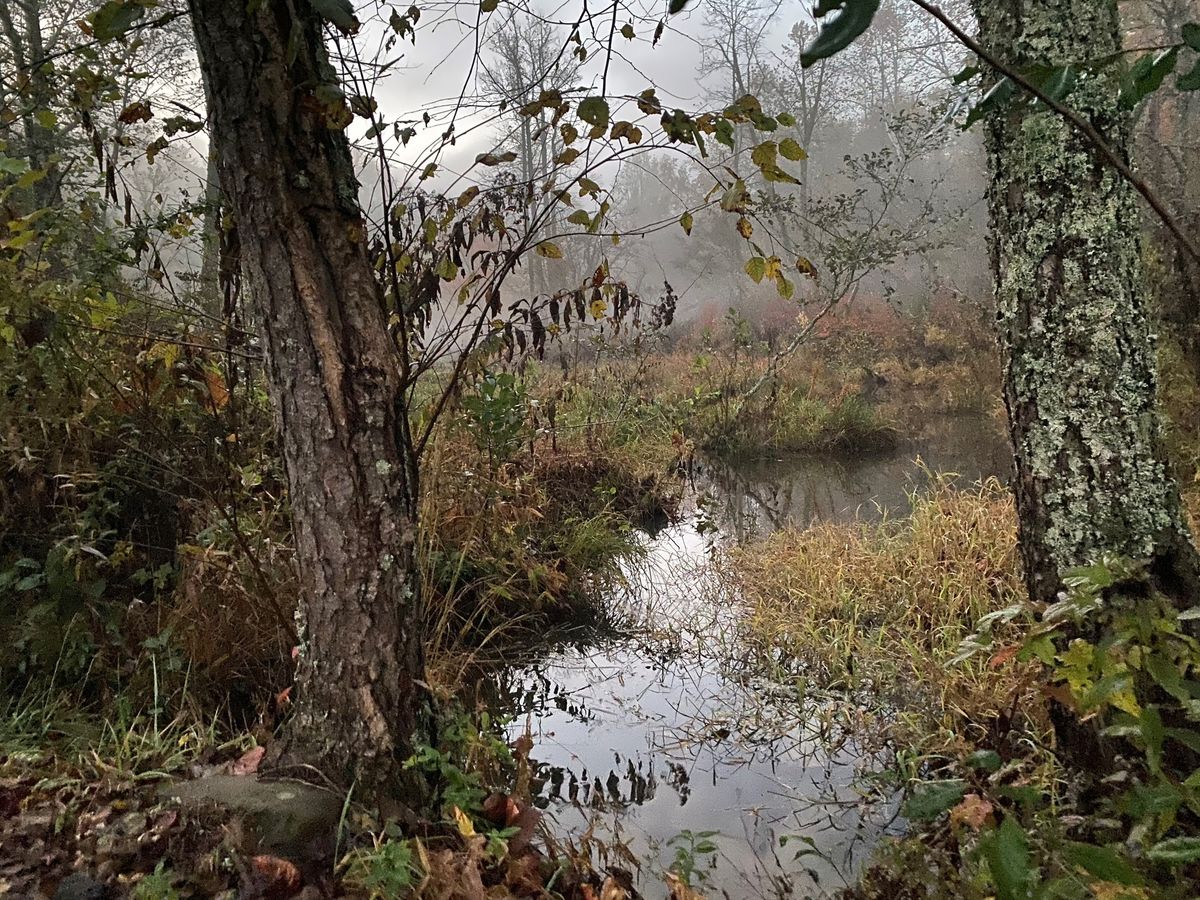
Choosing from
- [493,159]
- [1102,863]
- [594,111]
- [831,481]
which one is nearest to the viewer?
[1102,863]

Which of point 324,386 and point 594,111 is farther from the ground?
point 594,111

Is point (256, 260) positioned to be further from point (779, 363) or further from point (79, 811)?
point (779, 363)

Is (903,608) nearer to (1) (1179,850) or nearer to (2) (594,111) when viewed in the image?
(1) (1179,850)

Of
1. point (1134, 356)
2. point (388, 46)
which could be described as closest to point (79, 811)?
point (388, 46)

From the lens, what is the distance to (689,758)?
2.52 m

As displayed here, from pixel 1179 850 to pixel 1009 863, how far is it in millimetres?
227

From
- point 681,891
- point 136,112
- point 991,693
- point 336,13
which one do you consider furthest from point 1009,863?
point 136,112

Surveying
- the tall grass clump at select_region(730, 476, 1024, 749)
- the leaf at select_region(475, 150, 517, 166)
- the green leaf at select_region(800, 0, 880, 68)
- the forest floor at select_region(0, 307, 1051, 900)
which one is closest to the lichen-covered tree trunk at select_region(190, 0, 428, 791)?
the forest floor at select_region(0, 307, 1051, 900)

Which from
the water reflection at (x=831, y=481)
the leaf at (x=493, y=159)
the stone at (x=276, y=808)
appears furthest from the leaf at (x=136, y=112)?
the water reflection at (x=831, y=481)

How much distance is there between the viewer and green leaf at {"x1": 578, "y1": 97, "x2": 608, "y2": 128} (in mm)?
1417

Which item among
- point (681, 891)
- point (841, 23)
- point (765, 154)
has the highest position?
point (765, 154)

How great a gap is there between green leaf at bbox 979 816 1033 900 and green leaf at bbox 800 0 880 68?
0.98 meters

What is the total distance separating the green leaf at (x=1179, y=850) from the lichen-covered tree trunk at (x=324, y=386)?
4.79 feet

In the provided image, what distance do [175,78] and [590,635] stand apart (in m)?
9.26
